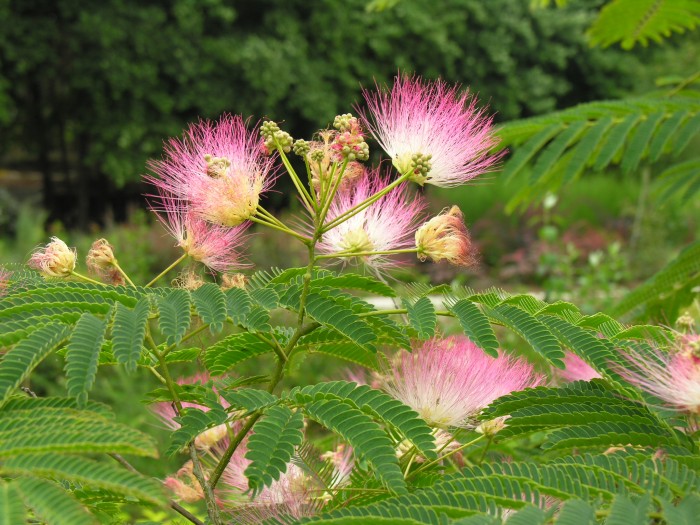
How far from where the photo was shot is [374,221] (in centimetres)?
127

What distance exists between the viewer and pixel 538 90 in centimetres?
1702

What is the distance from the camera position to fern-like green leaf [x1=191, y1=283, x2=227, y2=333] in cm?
103

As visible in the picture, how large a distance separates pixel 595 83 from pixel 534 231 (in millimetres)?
9095

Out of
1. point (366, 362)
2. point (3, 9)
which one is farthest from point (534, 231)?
point (366, 362)

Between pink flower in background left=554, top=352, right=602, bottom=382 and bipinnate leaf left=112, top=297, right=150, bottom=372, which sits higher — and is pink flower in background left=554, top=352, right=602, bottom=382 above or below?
below

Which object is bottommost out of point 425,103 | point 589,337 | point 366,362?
point 366,362

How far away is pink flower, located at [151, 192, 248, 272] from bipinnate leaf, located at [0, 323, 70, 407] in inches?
14.1

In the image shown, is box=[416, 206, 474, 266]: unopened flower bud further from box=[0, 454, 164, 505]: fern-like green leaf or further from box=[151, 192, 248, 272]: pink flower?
box=[0, 454, 164, 505]: fern-like green leaf

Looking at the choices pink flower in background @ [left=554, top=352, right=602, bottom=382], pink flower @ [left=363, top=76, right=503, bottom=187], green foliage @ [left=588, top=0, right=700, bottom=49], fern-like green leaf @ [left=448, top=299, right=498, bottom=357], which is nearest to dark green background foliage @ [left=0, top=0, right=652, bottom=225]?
green foliage @ [left=588, top=0, right=700, bottom=49]

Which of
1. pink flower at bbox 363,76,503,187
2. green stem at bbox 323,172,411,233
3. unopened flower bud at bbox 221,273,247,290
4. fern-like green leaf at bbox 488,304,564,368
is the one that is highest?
pink flower at bbox 363,76,503,187

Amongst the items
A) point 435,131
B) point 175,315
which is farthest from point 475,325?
point 175,315

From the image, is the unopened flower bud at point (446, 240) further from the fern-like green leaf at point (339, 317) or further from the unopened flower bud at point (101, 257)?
the unopened flower bud at point (101, 257)

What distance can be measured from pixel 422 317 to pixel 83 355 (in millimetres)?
451

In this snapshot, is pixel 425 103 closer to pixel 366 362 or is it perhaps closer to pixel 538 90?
pixel 366 362
